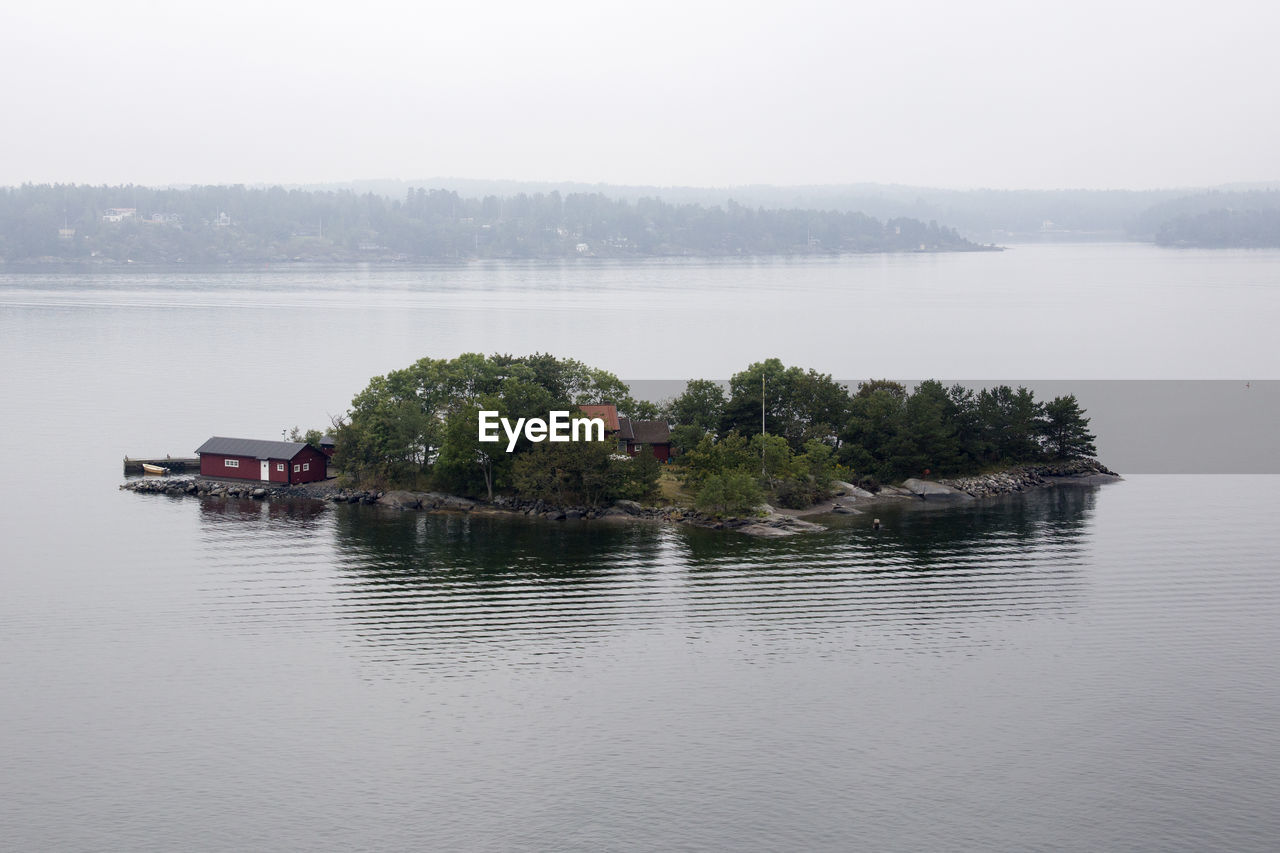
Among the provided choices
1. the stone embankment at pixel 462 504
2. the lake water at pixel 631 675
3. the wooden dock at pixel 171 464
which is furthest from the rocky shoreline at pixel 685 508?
the wooden dock at pixel 171 464

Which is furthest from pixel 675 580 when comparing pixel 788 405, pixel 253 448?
pixel 253 448

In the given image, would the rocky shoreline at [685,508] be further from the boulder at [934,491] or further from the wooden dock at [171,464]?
the wooden dock at [171,464]

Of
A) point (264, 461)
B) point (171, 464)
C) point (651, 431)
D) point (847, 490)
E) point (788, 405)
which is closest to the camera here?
point (847, 490)

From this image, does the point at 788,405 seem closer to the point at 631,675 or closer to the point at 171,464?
the point at 631,675

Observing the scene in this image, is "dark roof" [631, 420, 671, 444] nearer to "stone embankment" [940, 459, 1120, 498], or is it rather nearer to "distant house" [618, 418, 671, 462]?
"distant house" [618, 418, 671, 462]

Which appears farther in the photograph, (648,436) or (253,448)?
(648,436)
